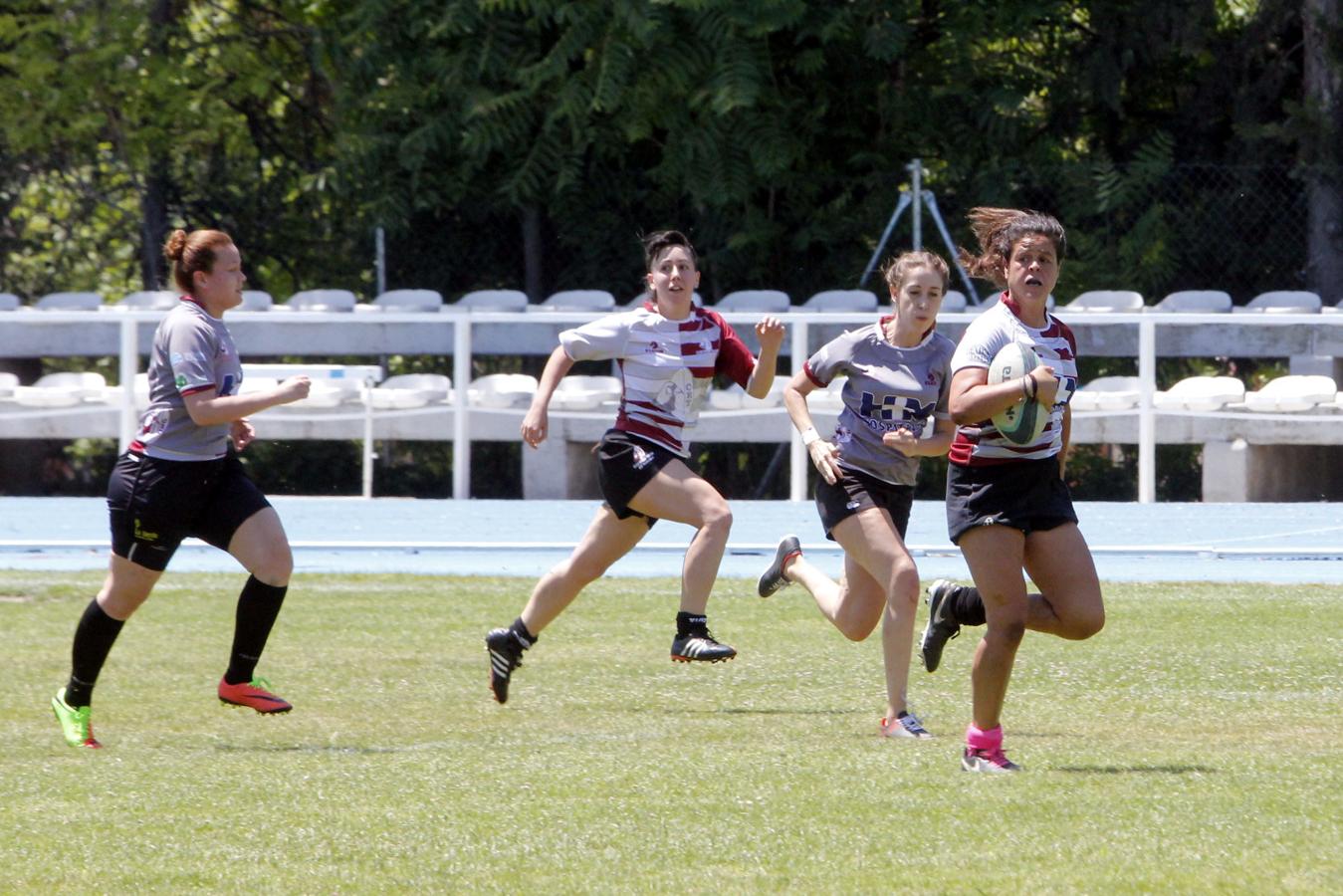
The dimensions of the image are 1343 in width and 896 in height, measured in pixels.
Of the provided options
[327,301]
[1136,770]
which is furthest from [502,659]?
[327,301]

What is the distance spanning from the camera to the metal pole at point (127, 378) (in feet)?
50.9

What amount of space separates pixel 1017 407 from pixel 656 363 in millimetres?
2060

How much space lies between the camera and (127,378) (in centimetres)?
1577

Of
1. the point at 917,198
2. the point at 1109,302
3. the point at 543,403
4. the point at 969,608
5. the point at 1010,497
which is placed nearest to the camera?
the point at 1010,497

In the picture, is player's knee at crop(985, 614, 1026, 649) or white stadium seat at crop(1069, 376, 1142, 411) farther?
white stadium seat at crop(1069, 376, 1142, 411)

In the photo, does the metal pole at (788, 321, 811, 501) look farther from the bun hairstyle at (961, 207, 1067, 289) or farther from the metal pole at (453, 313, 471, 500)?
the bun hairstyle at (961, 207, 1067, 289)

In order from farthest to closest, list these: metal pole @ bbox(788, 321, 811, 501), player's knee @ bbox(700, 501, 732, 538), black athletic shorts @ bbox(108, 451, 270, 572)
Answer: metal pole @ bbox(788, 321, 811, 501) < player's knee @ bbox(700, 501, 732, 538) < black athletic shorts @ bbox(108, 451, 270, 572)

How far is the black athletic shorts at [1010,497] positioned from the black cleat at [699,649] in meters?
1.62

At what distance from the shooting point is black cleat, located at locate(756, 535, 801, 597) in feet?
25.6

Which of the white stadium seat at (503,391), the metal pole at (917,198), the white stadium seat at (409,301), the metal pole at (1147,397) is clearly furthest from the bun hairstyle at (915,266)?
the white stadium seat at (409,301)

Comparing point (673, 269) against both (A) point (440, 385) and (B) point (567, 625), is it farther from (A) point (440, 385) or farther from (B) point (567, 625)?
(A) point (440, 385)

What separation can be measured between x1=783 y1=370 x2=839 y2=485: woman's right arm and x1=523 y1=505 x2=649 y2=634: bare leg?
2.97 ft

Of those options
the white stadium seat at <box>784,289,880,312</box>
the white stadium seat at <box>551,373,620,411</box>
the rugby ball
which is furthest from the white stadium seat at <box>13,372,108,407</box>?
the rugby ball

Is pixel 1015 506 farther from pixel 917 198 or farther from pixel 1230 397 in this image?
pixel 917 198
